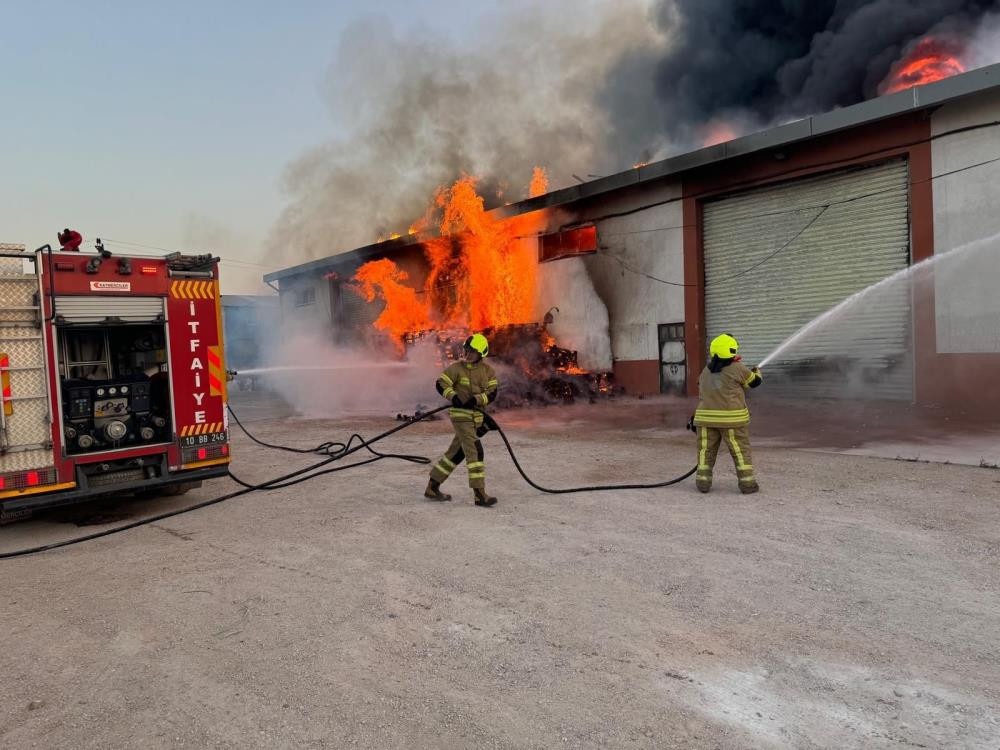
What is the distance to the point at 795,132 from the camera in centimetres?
1277

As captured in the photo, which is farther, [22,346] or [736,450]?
[736,450]

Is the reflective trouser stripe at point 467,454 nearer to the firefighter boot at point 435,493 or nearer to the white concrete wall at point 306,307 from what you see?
the firefighter boot at point 435,493

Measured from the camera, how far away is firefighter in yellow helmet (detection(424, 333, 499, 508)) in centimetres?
629

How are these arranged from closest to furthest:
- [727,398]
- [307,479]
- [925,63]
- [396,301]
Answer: [727,398] → [307,479] → [396,301] → [925,63]

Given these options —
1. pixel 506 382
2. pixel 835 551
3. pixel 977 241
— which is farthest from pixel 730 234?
pixel 835 551

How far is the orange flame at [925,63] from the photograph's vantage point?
84.1 ft

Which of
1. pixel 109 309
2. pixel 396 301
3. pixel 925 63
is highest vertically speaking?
pixel 925 63

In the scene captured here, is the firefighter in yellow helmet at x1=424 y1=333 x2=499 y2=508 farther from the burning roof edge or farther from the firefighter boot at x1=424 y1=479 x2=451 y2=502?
the burning roof edge

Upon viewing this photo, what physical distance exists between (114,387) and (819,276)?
1210 cm

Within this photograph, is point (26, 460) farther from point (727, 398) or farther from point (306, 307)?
point (306, 307)

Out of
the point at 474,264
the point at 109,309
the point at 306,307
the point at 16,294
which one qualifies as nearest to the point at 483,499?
the point at 109,309

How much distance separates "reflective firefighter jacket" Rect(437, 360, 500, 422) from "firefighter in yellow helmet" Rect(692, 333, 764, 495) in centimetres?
204

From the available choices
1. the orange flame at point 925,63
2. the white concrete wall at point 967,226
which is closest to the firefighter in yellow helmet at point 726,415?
the white concrete wall at point 967,226

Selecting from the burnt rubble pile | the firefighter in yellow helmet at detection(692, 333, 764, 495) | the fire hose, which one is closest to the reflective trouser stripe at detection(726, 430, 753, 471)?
the firefighter in yellow helmet at detection(692, 333, 764, 495)
